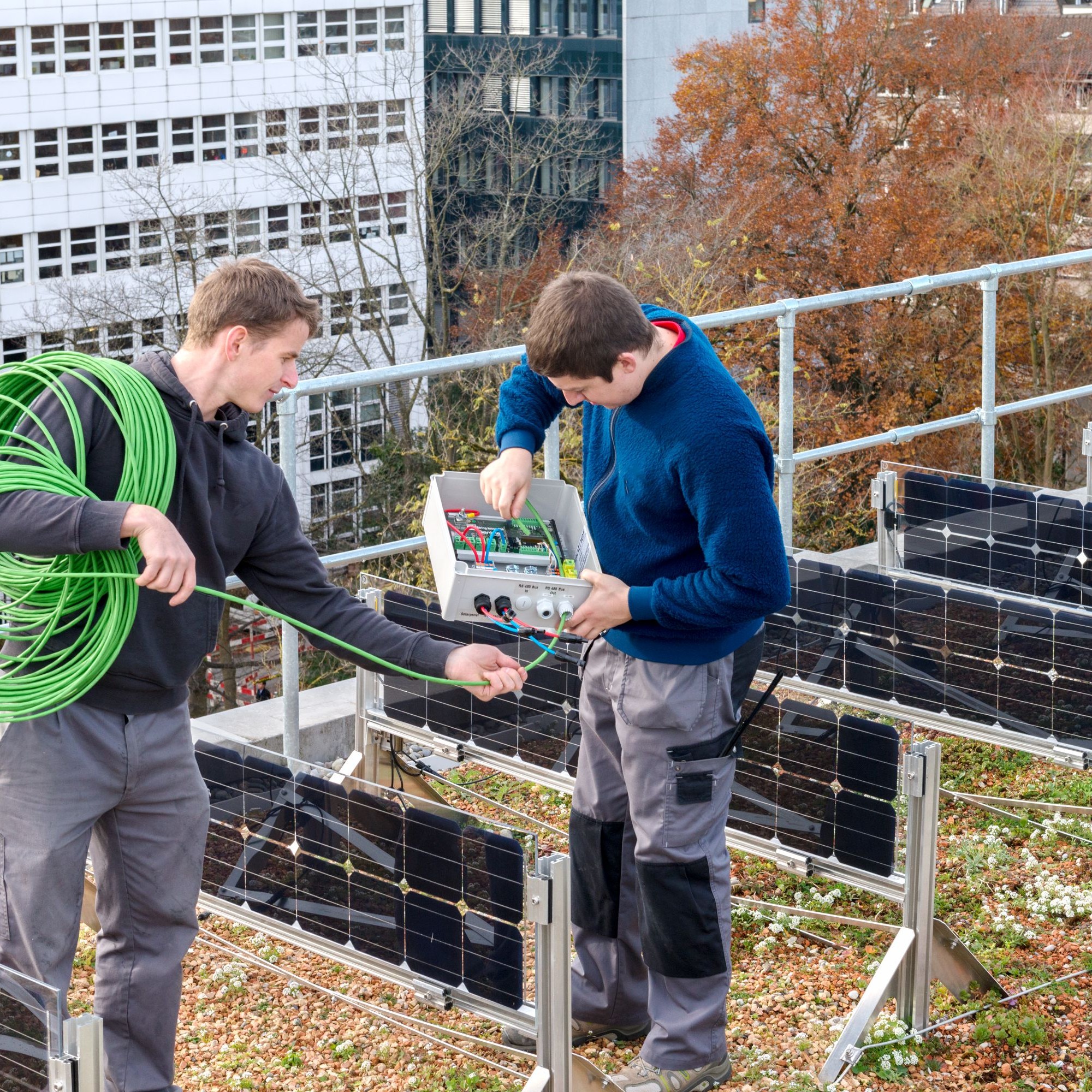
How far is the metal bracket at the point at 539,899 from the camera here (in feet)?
10.3

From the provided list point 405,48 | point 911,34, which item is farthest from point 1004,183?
point 405,48

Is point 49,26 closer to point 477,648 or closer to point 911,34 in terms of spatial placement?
point 911,34

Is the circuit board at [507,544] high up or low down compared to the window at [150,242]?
up

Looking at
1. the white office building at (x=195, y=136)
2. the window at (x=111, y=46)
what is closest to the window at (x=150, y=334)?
the white office building at (x=195, y=136)

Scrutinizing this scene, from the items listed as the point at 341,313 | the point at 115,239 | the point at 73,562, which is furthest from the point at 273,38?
the point at 73,562

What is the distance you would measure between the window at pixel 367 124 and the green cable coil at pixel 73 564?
37.2 m

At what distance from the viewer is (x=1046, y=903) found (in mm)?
4285

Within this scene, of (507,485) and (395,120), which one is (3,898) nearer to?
(507,485)

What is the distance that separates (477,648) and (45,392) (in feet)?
3.05

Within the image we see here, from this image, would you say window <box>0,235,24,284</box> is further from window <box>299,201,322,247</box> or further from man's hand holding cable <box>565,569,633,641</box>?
man's hand holding cable <box>565,569,633,641</box>

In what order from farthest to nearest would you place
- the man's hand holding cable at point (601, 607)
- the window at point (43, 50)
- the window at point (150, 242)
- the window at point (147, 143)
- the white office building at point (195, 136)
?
the window at point (147, 143) < the window at point (43, 50) < the white office building at point (195, 136) < the window at point (150, 242) < the man's hand holding cable at point (601, 607)

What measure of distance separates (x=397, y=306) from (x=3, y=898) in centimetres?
4419

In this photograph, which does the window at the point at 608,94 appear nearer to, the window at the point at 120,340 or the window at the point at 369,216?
the window at the point at 369,216

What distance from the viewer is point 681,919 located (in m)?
3.35
